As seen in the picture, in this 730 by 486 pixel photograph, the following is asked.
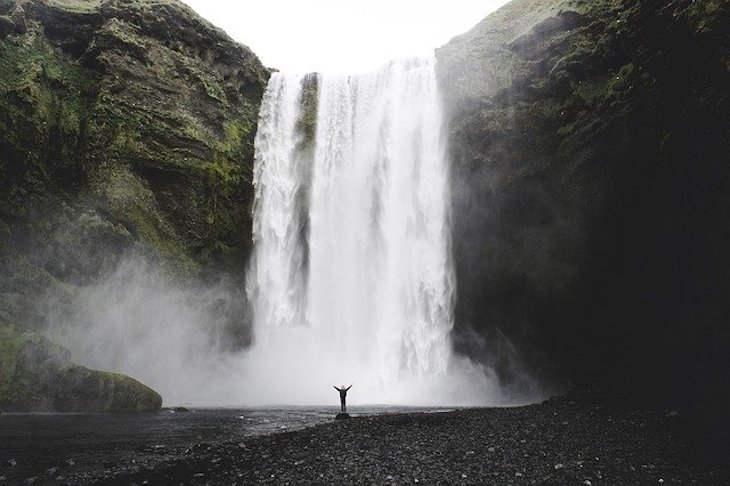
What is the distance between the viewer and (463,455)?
10.7 metres

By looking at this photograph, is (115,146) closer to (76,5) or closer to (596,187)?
(76,5)

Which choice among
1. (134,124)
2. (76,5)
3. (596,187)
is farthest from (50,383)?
(596,187)

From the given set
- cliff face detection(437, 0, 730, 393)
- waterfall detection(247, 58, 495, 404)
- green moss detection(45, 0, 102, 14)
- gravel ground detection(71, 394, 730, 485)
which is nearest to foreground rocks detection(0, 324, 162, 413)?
waterfall detection(247, 58, 495, 404)

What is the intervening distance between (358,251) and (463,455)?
2045 cm

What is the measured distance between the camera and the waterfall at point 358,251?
27.9m

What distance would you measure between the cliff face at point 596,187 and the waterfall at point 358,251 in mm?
1885

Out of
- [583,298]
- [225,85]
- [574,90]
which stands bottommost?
[583,298]

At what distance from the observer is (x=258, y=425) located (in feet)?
53.4

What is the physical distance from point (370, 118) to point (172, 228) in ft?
44.9

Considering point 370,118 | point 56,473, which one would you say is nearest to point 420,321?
point 370,118

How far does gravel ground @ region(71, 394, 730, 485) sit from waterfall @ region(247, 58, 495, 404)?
12.2m

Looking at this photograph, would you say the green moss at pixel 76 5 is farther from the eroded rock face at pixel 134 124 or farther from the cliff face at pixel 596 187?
the cliff face at pixel 596 187

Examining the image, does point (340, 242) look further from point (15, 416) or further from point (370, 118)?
point (15, 416)

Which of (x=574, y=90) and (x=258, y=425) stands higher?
(x=574, y=90)
